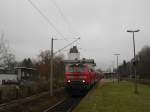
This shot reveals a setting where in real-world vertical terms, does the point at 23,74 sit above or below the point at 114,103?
above

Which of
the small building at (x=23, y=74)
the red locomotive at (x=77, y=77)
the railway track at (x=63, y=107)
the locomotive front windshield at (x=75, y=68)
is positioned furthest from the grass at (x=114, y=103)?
the small building at (x=23, y=74)

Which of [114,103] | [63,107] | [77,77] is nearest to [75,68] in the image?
[77,77]

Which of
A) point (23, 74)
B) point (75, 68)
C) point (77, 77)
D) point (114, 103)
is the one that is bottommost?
point (114, 103)

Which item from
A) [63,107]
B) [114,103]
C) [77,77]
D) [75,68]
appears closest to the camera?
[114,103]

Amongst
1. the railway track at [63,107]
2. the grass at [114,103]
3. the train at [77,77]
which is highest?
the train at [77,77]

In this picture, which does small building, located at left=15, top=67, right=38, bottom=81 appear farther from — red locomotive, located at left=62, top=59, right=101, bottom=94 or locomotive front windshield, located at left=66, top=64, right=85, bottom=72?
red locomotive, located at left=62, top=59, right=101, bottom=94

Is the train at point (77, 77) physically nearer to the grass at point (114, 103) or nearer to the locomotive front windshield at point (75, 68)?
the locomotive front windshield at point (75, 68)

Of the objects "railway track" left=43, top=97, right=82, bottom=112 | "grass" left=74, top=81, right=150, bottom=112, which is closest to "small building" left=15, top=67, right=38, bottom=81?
"grass" left=74, top=81, right=150, bottom=112

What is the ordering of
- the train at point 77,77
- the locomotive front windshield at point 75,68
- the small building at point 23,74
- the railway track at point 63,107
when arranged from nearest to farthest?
the railway track at point 63,107 → the train at point 77,77 → the locomotive front windshield at point 75,68 → the small building at point 23,74

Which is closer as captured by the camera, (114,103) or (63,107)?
(114,103)

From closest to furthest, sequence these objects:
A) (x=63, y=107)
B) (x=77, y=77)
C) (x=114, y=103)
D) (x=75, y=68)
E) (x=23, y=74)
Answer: (x=114, y=103), (x=63, y=107), (x=77, y=77), (x=75, y=68), (x=23, y=74)

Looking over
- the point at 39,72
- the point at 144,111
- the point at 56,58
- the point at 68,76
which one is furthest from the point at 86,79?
the point at 56,58

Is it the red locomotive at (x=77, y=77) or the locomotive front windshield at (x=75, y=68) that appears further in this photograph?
the locomotive front windshield at (x=75, y=68)

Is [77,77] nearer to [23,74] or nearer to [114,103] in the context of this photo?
[114,103]
